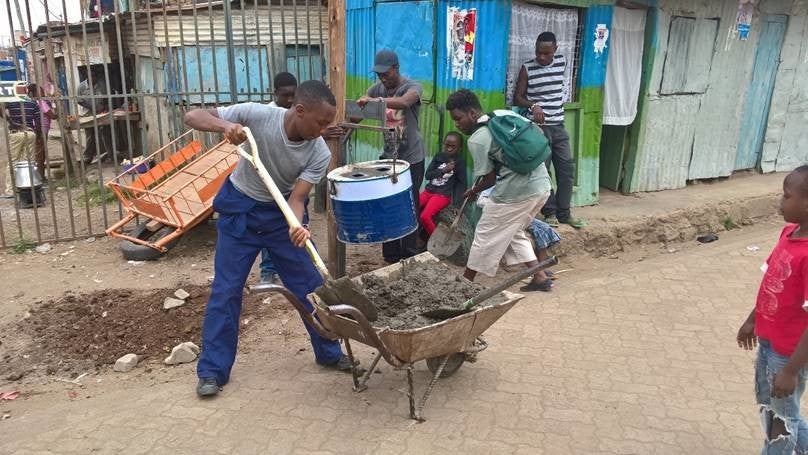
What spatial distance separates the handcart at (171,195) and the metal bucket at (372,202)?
5.77 ft

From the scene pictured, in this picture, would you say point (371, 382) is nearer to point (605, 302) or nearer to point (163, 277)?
point (605, 302)

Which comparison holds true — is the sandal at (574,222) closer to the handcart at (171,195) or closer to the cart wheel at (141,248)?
the handcart at (171,195)

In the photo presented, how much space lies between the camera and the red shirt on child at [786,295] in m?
2.35

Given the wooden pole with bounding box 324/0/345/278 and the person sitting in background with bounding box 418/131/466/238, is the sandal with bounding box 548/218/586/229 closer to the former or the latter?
the person sitting in background with bounding box 418/131/466/238

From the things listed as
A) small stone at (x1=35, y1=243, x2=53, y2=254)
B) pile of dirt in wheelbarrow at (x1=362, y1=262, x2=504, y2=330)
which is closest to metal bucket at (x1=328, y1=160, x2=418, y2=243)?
pile of dirt in wheelbarrow at (x1=362, y1=262, x2=504, y2=330)

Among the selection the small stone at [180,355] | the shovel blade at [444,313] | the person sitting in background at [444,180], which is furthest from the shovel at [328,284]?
the person sitting in background at [444,180]

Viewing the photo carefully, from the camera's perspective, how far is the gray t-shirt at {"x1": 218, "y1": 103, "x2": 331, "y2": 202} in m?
3.41

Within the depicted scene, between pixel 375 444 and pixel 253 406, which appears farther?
pixel 253 406

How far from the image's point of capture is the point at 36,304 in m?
5.06

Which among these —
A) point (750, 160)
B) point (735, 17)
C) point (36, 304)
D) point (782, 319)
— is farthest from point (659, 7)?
point (36, 304)

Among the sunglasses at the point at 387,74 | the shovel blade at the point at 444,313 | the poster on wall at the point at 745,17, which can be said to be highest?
the poster on wall at the point at 745,17

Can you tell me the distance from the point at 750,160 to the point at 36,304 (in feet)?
30.8

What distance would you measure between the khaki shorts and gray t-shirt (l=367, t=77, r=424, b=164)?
3.33 feet

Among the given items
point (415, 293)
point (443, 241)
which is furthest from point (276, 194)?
point (443, 241)
